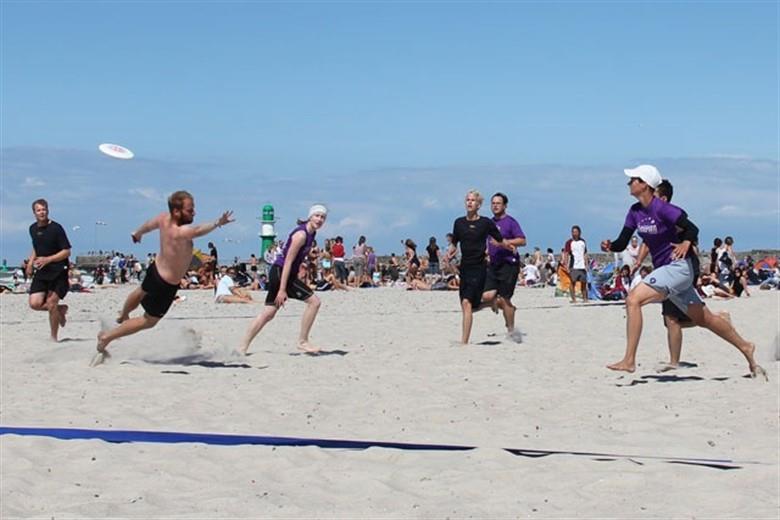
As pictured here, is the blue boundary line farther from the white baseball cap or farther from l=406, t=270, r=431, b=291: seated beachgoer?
l=406, t=270, r=431, b=291: seated beachgoer

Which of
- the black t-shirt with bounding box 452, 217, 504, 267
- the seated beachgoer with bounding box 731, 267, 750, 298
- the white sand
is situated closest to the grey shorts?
the white sand

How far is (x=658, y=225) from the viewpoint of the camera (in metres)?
8.72

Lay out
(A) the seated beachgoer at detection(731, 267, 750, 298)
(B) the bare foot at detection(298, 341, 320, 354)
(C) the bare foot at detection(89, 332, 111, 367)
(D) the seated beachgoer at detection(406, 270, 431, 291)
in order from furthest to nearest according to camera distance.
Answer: (D) the seated beachgoer at detection(406, 270, 431, 291), (A) the seated beachgoer at detection(731, 267, 750, 298), (B) the bare foot at detection(298, 341, 320, 354), (C) the bare foot at detection(89, 332, 111, 367)

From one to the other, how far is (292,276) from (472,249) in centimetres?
190

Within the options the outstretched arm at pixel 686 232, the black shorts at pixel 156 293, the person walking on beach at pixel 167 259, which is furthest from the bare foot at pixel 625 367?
the black shorts at pixel 156 293

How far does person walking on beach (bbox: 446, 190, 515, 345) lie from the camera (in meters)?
11.3

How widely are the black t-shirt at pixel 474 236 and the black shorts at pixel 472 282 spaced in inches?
2.4

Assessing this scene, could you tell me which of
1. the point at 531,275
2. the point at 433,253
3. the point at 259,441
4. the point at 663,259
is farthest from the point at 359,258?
the point at 259,441

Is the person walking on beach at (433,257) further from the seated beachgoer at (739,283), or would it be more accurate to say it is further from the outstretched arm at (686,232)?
the outstretched arm at (686,232)

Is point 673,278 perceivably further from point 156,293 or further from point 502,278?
point 156,293

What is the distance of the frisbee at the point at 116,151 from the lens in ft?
37.7

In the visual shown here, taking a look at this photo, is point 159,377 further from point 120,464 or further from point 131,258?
point 131,258

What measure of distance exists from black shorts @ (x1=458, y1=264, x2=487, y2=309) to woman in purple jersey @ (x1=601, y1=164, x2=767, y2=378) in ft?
8.63

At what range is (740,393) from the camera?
8125 millimetres
